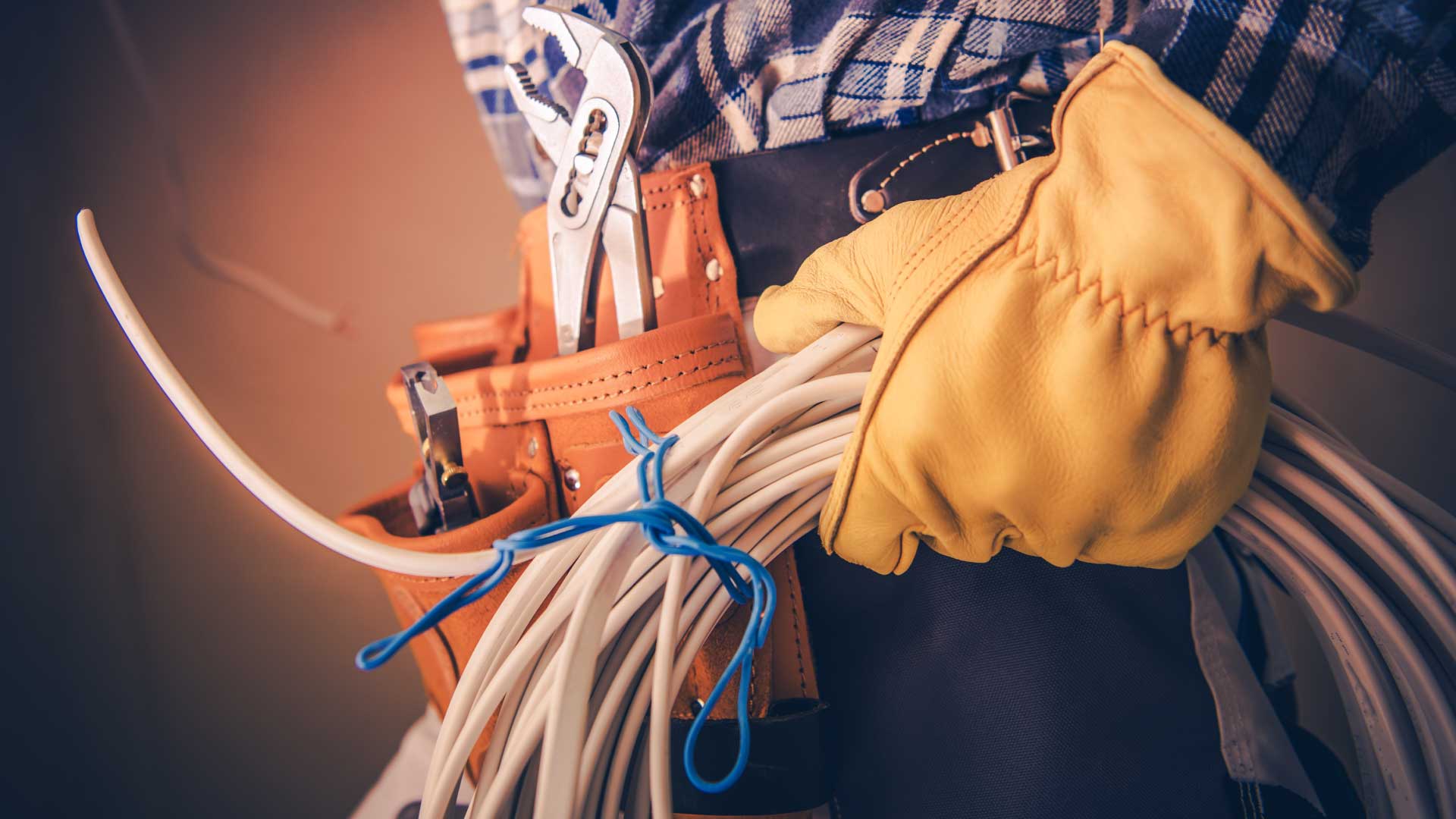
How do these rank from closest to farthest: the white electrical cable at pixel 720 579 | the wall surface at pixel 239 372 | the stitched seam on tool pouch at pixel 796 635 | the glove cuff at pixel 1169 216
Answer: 1. the glove cuff at pixel 1169 216
2. the white electrical cable at pixel 720 579
3. the stitched seam on tool pouch at pixel 796 635
4. the wall surface at pixel 239 372

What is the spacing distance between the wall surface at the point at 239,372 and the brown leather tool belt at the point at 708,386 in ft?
1.46

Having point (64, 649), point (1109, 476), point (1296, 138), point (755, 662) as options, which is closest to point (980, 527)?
point (1109, 476)

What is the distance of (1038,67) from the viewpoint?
453 mm

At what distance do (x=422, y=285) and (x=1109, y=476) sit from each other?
1020 millimetres

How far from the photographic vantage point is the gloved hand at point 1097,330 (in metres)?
0.27

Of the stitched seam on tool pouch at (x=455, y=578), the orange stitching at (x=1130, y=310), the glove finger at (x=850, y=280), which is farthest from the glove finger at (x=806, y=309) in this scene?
the stitched seam on tool pouch at (x=455, y=578)

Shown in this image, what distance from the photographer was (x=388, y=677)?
Answer: 3.25ft

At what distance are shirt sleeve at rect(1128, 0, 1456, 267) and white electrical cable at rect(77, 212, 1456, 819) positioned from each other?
0.47 ft

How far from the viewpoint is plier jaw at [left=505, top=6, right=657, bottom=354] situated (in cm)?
44

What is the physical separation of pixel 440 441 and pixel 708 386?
0.20 meters

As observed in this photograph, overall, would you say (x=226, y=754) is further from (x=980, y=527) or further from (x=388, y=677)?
(x=980, y=527)

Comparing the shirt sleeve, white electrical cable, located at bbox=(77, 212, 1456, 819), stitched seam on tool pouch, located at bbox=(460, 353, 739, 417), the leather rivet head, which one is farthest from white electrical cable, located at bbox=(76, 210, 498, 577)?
the shirt sleeve

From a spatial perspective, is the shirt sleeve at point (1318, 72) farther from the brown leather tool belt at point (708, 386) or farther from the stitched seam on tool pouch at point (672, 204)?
the stitched seam on tool pouch at point (672, 204)

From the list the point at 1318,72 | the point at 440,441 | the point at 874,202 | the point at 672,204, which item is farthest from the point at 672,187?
the point at 1318,72
